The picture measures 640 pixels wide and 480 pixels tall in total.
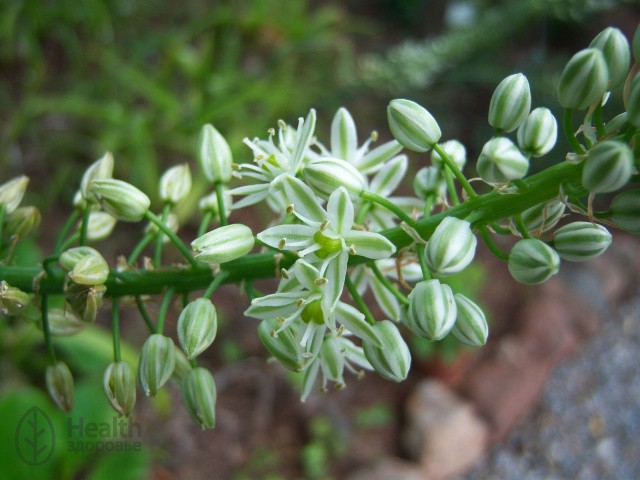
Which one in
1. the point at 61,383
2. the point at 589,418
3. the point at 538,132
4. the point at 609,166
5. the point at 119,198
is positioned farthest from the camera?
the point at 589,418

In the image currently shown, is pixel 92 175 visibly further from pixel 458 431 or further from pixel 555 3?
pixel 555 3

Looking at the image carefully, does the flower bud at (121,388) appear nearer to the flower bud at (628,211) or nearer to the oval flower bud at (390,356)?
the oval flower bud at (390,356)

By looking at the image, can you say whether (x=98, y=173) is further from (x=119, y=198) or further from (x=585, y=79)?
(x=585, y=79)

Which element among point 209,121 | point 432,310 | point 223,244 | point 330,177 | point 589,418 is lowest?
point 589,418

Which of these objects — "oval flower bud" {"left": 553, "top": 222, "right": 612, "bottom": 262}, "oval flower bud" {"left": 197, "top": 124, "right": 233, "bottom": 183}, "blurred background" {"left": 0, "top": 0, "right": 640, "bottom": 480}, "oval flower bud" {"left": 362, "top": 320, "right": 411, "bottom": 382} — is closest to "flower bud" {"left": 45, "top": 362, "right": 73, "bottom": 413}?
"oval flower bud" {"left": 197, "top": 124, "right": 233, "bottom": 183}

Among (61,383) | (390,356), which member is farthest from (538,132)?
(61,383)

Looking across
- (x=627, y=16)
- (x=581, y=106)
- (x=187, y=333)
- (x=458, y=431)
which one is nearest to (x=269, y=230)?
(x=187, y=333)
